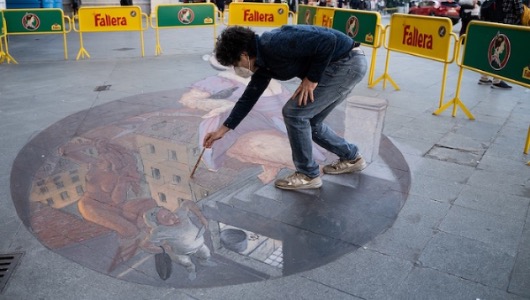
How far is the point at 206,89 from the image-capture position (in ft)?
24.4

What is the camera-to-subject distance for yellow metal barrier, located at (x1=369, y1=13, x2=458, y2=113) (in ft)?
21.1

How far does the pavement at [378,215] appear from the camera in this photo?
2.72m

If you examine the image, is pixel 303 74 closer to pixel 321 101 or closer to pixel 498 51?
pixel 321 101

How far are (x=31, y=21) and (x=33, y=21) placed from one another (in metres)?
0.04

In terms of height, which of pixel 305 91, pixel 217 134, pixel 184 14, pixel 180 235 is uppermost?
pixel 184 14

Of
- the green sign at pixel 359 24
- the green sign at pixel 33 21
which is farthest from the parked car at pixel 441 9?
the green sign at pixel 33 21

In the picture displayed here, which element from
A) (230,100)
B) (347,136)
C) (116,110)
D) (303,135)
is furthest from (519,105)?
(116,110)

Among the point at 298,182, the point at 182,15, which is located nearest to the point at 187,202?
the point at 298,182

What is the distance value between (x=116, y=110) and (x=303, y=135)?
11.5 feet

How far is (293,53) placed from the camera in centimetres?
315

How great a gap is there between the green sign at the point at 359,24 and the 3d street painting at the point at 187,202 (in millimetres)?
3180

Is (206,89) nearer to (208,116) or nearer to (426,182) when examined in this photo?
(208,116)

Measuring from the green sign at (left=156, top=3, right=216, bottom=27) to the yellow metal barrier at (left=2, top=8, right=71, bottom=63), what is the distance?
7.02 feet

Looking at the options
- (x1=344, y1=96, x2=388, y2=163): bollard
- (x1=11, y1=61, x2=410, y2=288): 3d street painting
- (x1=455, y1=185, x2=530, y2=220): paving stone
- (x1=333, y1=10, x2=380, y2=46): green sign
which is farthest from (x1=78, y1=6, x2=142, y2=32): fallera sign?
(x1=455, y1=185, x2=530, y2=220): paving stone
